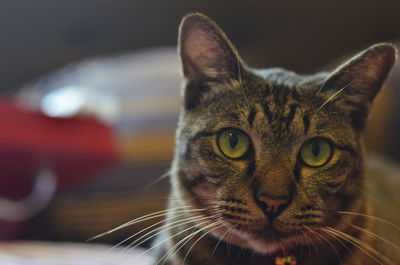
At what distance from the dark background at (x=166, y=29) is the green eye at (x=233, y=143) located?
1.51m

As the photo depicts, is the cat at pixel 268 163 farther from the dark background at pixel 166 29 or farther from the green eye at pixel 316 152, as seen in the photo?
the dark background at pixel 166 29

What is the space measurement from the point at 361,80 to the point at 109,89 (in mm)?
1530

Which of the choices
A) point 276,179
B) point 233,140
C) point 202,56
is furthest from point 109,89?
point 276,179

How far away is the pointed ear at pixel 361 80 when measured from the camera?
35.4 inches

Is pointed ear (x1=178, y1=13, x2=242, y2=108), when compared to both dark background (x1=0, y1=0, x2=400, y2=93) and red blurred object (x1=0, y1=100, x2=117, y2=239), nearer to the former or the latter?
red blurred object (x1=0, y1=100, x2=117, y2=239)

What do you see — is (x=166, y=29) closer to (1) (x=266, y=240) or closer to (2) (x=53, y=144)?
(2) (x=53, y=144)

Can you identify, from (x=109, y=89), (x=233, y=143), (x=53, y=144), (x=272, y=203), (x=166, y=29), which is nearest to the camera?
(x=272, y=203)

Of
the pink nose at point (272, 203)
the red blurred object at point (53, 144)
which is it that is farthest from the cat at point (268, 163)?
the red blurred object at point (53, 144)

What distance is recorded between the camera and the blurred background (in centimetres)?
159

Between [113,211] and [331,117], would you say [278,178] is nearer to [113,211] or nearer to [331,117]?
[331,117]

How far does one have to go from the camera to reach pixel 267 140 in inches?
33.1

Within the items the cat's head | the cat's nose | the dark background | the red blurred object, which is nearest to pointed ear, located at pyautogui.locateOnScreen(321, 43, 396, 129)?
the cat's head

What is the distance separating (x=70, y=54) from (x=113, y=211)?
1144mm

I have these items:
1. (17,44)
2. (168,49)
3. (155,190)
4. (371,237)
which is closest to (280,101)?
(371,237)
